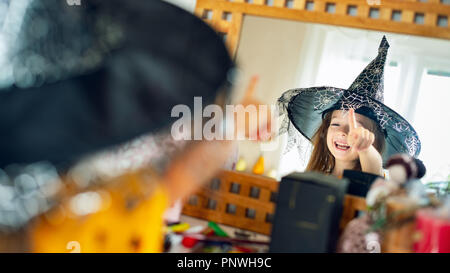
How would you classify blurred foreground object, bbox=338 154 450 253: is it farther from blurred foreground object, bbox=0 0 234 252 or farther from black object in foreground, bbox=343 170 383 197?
blurred foreground object, bbox=0 0 234 252

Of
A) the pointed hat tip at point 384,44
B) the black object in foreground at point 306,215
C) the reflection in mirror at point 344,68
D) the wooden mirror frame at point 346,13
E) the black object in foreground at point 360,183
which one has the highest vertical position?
the wooden mirror frame at point 346,13

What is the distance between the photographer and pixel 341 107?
103cm

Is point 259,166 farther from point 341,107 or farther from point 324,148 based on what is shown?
point 341,107

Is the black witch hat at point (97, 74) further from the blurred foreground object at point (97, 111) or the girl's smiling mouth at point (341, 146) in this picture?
the girl's smiling mouth at point (341, 146)

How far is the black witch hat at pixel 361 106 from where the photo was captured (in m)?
0.98

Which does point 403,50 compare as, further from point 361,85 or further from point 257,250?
point 257,250

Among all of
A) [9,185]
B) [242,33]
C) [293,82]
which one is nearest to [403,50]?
[293,82]

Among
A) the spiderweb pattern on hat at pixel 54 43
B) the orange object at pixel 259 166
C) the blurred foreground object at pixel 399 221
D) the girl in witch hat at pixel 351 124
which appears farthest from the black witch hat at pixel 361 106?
the spiderweb pattern on hat at pixel 54 43

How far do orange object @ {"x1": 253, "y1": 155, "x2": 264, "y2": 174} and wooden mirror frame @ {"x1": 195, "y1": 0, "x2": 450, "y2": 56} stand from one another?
0.35 m

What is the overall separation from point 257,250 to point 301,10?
0.77m

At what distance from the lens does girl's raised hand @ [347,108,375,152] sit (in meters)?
0.99

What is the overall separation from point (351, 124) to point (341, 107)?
0.20 ft

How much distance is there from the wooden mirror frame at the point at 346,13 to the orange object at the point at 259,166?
35 cm

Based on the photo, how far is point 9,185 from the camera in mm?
647
